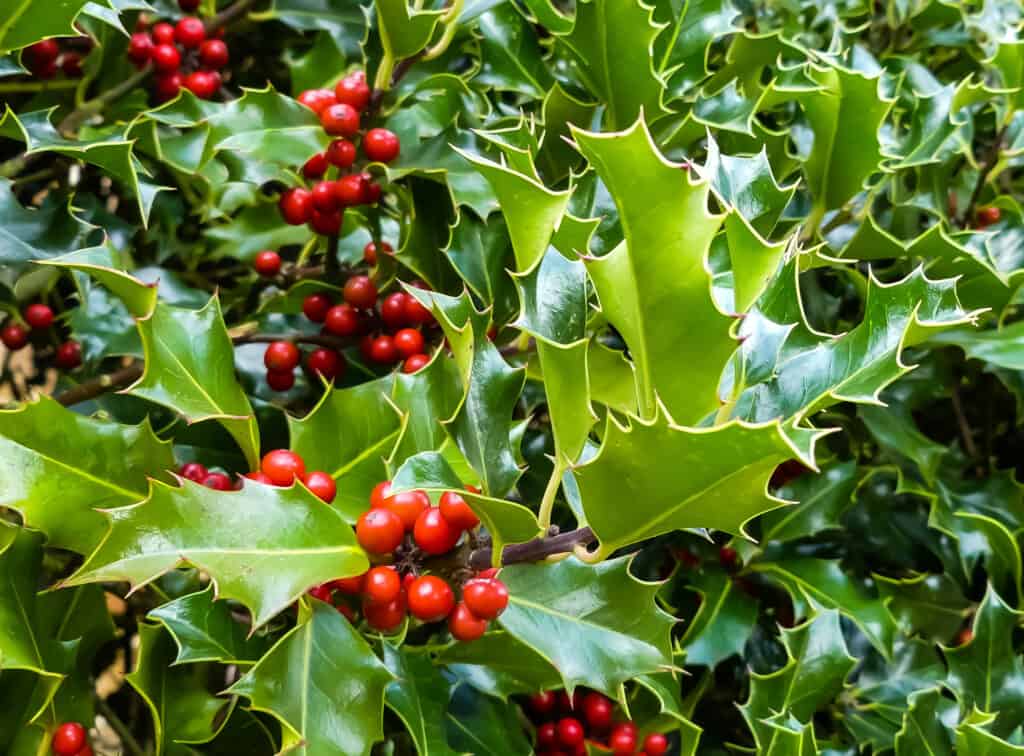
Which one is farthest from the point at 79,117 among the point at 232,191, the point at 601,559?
the point at 601,559

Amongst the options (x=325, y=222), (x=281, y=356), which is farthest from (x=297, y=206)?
(x=281, y=356)

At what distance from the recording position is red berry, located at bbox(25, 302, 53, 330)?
41.4 inches

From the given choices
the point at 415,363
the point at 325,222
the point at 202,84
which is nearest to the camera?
the point at 415,363

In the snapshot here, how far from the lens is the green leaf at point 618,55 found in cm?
79

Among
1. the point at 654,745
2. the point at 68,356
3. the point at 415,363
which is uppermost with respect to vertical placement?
the point at 415,363

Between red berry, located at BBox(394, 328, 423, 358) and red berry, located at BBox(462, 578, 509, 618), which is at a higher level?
red berry, located at BBox(462, 578, 509, 618)

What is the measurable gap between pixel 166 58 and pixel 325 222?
1.10ft

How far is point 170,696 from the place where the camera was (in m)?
0.69

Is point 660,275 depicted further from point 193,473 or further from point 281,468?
point 193,473

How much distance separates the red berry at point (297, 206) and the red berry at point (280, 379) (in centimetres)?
15

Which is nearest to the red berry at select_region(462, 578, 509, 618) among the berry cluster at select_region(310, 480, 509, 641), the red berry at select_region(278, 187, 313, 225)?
the berry cluster at select_region(310, 480, 509, 641)

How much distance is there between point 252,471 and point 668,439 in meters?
0.35

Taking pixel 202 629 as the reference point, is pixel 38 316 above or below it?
below

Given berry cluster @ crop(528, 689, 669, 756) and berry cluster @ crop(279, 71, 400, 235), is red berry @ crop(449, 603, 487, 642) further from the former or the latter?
berry cluster @ crop(279, 71, 400, 235)
